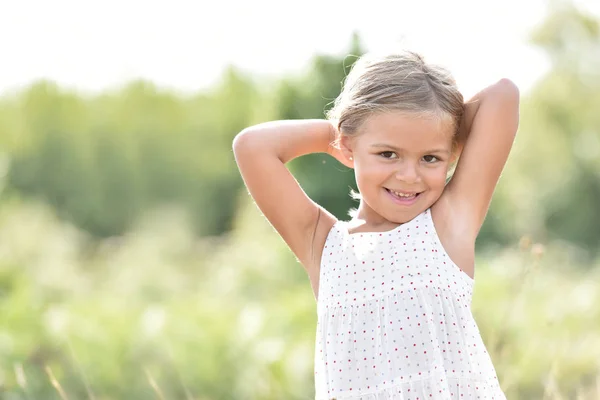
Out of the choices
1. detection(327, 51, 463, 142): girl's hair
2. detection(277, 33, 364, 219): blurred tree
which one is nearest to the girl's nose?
detection(327, 51, 463, 142): girl's hair

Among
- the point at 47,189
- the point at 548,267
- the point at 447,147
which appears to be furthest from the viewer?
the point at 47,189

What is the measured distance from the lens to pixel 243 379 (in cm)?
444

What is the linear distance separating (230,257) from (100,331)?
3.47 meters

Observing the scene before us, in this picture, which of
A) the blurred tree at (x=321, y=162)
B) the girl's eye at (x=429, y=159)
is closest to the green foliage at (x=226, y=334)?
the girl's eye at (x=429, y=159)

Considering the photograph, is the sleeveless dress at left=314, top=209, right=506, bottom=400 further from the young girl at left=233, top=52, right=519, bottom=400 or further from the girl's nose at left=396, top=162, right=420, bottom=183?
the girl's nose at left=396, top=162, right=420, bottom=183

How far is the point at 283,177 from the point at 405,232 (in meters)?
0.29

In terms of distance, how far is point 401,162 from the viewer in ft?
5.38

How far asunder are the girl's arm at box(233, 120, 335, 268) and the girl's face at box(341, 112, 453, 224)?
15 centimetres

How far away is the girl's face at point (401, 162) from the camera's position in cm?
163

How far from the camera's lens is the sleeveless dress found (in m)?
1.59

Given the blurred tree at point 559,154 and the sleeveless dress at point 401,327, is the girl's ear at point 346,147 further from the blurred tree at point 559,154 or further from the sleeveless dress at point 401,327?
the blurred tree at point 559,154

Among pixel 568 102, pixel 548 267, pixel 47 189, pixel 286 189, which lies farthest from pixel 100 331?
pixel 568 102

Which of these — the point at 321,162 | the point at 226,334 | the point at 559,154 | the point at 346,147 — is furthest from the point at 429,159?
the point at 559,154

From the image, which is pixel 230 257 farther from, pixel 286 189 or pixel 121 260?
pixel 286 189
